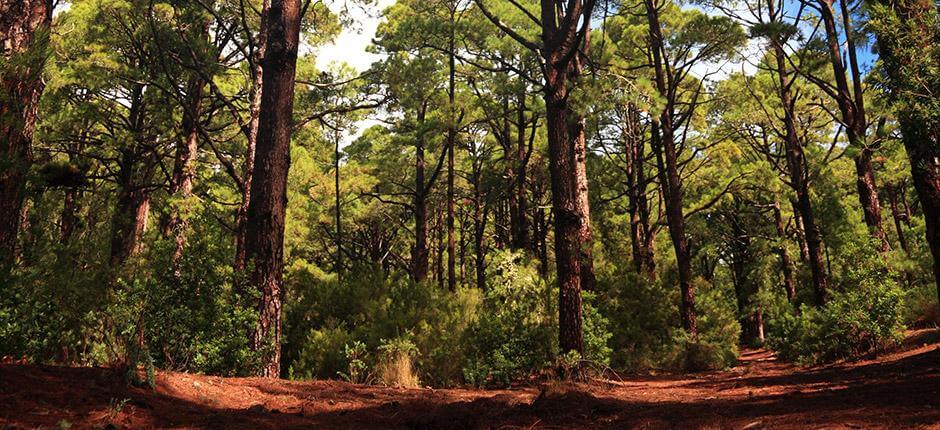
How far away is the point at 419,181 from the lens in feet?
70.9

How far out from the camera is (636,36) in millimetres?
17969

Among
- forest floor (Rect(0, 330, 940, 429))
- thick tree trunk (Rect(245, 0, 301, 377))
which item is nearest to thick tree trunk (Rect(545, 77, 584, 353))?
forest floor (Rect(0, 330, 940, 429))

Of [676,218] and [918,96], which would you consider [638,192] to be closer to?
[676,218]

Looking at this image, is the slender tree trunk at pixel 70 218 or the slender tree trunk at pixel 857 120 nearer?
the slender tree trunk at pixel 70 218

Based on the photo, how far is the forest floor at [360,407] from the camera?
11.0 ft

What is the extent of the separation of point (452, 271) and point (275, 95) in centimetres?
1143

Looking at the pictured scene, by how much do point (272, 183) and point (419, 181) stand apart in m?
14.2

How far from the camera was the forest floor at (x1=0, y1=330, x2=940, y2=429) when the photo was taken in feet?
11.0

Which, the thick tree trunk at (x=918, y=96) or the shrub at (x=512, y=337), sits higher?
the thick tree trunk at (x=918, y=96)

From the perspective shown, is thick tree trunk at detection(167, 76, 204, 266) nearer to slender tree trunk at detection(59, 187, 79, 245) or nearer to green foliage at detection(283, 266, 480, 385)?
green foliage at detection(283, 266, 480, 385)

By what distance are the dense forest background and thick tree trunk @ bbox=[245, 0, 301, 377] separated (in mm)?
33

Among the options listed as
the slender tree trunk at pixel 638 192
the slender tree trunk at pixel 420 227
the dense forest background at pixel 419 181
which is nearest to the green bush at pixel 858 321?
the dense forest background at pixel 419 181

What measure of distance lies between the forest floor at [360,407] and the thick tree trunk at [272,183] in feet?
4.32

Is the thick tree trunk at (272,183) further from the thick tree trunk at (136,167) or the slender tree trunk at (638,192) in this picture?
the slender tree trunk at (638,192)
